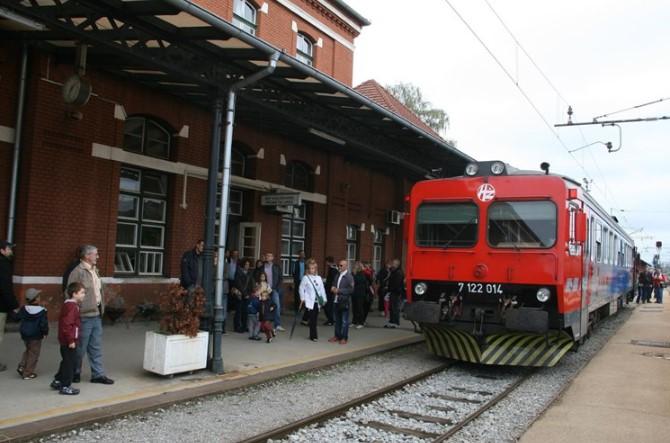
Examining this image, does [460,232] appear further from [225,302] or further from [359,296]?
[359,296]

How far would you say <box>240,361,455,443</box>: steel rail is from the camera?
557 cm

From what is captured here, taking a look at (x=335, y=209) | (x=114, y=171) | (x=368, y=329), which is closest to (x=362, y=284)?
(x=368, y=329)

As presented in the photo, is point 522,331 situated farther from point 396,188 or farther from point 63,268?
point 396,188

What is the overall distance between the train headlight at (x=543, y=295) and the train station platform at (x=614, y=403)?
1276 millimetres

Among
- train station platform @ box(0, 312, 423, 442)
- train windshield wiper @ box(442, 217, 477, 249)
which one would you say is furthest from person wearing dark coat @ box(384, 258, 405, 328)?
train windshield wiper @ box(442, 217, 477, 249)

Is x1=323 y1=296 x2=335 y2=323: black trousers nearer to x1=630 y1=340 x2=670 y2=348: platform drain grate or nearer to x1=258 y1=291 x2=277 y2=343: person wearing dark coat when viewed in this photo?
x1=258 y1=291 x2=277 y2=343: person wearing dark coat

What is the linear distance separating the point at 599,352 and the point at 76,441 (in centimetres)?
1014

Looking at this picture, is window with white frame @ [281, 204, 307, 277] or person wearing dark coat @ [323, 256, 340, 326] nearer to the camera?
person wearing dark coat @ [323, 256, 340, 326]

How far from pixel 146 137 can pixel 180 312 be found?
5.82m

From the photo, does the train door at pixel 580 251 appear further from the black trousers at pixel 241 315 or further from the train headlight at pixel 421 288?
the black trousers at pixel 241 315

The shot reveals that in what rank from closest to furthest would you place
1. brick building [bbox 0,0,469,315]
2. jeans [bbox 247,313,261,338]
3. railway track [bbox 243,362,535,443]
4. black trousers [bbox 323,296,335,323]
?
railway track [bbox 243,362,535,443] < brick building [bbox 0,0,469,315] < jeans [bbox 247,313,261,338] < black trousers [bbox 323,296,335,323]

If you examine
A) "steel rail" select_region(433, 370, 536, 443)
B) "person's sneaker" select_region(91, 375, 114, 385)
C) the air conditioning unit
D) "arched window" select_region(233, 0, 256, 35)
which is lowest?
"steel rail" select_region(433, 370, 536, 443)

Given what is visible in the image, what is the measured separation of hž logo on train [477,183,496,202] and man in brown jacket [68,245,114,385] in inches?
234

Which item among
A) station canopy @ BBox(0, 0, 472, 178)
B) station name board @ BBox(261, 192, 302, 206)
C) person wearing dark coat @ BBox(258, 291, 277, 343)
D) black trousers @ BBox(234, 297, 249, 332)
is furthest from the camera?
station name board @ BBox(261, 192, 302, 206)
